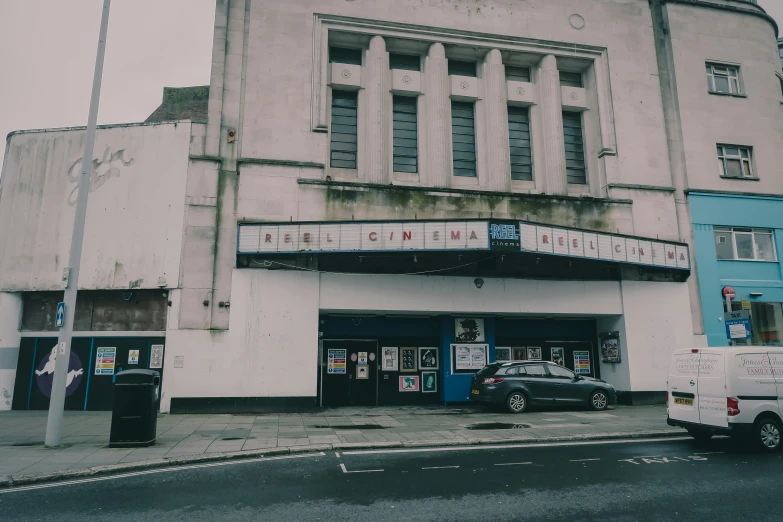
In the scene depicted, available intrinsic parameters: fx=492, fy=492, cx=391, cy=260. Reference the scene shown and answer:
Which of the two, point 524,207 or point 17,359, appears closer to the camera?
point 17,359

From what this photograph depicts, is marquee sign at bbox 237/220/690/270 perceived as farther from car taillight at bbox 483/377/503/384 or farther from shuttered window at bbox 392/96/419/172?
shuttered window at bbox 392/96/419/172

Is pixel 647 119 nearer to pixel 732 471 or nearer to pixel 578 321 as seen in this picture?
pixel 578 321

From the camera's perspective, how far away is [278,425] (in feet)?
42.0

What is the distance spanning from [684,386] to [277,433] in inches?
349

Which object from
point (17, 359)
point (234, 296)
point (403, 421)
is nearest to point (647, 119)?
point (403, 421)

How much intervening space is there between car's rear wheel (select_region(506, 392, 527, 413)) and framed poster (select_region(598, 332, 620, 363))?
5209mm

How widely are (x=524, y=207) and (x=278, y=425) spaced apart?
11.1 metres

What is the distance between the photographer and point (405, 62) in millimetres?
19453

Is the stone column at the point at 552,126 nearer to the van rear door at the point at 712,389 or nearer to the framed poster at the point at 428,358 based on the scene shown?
the framed poster at the point at 428,358

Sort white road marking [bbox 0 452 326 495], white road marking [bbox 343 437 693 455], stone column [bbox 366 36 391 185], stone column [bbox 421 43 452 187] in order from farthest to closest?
stone column [bbox 421 43 452 187] → stone column [bbox 366 36 391 185] → white road marking [bbox 343 437 693 455] → white road marking [bbox 0 452 326 495]

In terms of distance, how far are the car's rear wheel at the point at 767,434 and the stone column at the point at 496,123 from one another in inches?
432

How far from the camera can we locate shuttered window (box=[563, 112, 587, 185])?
20.0 m

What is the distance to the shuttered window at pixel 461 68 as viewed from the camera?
1977 cm

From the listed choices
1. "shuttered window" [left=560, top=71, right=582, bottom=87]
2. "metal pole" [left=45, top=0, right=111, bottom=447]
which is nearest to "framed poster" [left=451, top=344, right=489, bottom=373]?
"shuttered window" [left=560, top=71, right=582, bottom=87]
